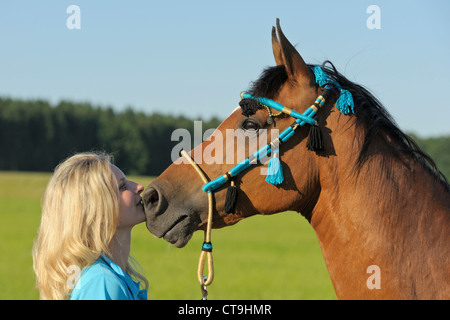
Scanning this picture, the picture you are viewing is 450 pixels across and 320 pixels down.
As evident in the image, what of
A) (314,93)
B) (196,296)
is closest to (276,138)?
(314,93)

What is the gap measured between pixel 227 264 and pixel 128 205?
1342cm

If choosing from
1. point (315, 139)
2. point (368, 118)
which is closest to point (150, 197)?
point (315, 139)

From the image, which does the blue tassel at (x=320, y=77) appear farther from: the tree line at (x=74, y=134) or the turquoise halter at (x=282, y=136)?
the tree line at (x=74, y=134)

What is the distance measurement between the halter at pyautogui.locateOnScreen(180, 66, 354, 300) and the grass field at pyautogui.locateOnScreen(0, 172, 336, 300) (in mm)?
2111

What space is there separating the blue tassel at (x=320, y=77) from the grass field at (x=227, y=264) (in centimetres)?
264

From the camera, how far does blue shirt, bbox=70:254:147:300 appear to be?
2.46m

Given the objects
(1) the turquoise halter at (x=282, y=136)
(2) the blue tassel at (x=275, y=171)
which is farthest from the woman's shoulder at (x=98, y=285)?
(2) the blue tassel at (x=275, y=171)

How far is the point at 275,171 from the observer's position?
2977mm

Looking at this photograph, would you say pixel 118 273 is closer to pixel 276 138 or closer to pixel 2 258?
pixel 276 138

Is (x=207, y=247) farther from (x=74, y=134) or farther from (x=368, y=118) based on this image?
(x=74, y=134)

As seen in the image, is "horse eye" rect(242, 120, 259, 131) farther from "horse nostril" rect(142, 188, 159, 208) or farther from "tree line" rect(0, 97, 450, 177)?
"tree line" rect(0, 97, 450, 177)

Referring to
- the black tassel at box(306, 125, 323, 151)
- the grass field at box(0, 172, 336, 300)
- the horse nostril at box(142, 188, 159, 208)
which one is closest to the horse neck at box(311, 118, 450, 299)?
the black tassel at box(306, 125, 323, 151)

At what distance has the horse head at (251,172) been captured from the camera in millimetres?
3037
